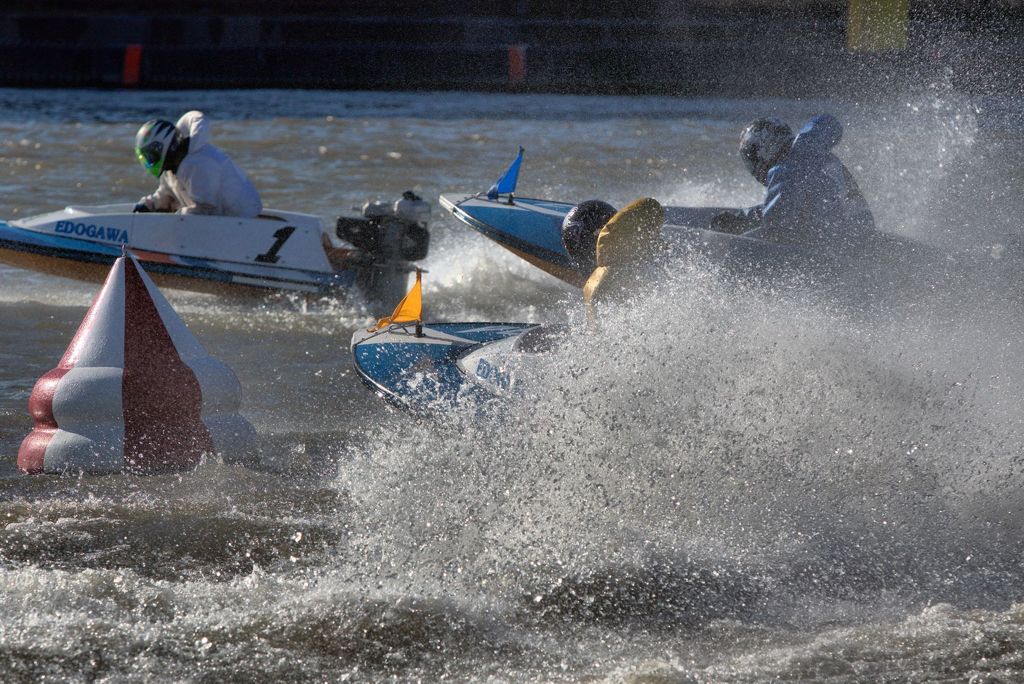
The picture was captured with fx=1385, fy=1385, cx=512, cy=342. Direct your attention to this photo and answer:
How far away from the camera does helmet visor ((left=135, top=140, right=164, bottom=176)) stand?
1013cm

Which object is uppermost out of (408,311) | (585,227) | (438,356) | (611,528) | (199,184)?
(585,227)

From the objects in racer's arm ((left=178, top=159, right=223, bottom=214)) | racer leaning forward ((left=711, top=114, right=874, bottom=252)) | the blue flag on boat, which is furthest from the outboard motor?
racer leaning forward ((left=711, top=114, right=874, bottom=252))

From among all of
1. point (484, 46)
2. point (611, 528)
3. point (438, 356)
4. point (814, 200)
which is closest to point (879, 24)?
point (484, 46)

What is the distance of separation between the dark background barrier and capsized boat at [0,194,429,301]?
15.9 m

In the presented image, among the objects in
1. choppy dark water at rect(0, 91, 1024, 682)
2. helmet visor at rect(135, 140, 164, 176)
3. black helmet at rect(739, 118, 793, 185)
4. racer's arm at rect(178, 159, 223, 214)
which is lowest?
choppy dark water at rect(0, 91, 1024, 682)

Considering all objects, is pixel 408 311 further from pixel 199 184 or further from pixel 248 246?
pixel 199 184

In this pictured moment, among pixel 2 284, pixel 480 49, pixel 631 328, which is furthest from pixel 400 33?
pixel 631 328

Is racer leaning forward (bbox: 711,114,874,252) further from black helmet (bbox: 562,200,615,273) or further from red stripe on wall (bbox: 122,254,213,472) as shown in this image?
red stripe on wall (bbox: 122,254,213,472)

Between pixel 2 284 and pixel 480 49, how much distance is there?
53.5ft

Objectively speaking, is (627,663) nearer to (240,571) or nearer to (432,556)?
(432,556)

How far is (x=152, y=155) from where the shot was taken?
10180 millimetres

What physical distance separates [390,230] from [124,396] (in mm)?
4536

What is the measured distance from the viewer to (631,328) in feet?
19.7

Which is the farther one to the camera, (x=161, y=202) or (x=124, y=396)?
(x=161, y=202)
